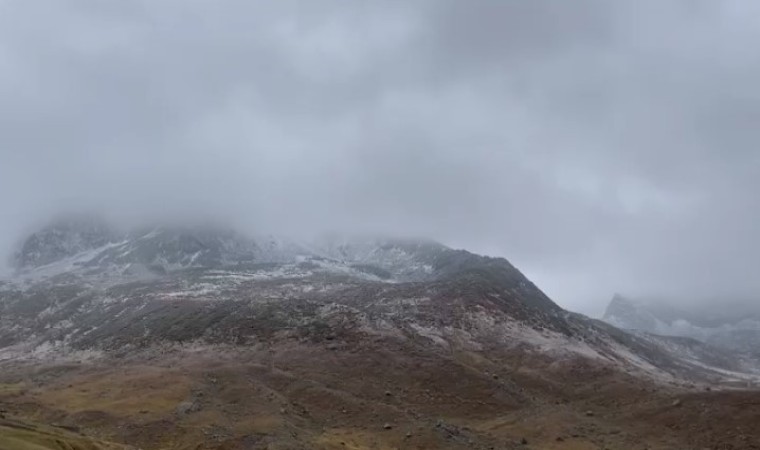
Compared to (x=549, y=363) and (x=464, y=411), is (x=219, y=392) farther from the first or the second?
(x=549, y=363)

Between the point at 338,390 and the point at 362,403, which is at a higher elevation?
the point at 338,390

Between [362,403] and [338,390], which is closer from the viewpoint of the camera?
[362,403]

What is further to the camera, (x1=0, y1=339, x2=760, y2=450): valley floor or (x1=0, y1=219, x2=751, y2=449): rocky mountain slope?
(x1=0, y1=219, x2=751, y2=449): rocky mountain slope

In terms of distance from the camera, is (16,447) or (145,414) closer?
(16,447)

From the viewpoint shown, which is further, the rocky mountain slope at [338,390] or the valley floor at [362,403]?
the rocky mountain slope at [338,390]

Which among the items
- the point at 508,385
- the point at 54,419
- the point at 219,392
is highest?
the point at 508,385

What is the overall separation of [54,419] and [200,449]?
39769 millimetres

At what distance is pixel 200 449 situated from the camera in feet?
348

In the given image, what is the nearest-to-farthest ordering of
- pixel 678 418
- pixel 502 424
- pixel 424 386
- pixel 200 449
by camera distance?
pixel 200 449 → pixel 678 418 → pixel 502 424 → pixel 424 386

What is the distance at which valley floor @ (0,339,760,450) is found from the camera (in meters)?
114

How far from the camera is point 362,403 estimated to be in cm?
13775

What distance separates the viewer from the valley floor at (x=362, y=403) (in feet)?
375

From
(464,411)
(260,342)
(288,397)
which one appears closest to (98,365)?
(260,342)

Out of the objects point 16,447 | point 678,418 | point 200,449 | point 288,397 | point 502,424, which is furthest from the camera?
point 288,397
